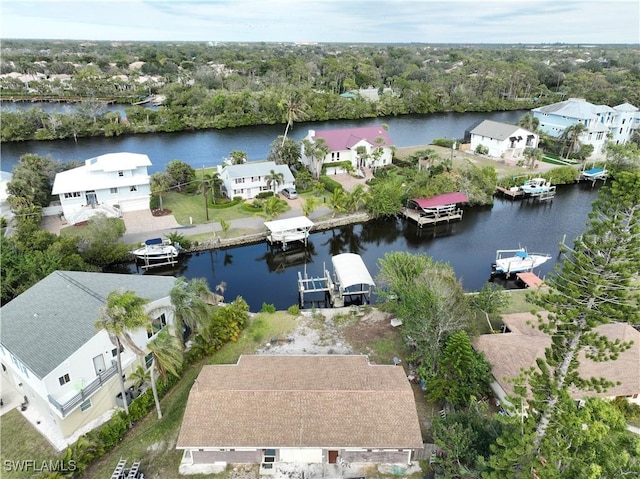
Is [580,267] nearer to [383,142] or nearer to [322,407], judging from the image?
[322,407]

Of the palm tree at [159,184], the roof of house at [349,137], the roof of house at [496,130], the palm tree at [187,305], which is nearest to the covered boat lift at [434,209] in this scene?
the roof of house at [349,137]

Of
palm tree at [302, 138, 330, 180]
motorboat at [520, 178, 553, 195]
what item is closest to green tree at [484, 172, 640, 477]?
palm tree at [302, 138, 330, 180]

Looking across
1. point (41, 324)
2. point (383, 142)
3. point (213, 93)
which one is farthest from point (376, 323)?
point (213, 93)

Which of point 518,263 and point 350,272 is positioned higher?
point 350,272

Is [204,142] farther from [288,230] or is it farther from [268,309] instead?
[268,309]

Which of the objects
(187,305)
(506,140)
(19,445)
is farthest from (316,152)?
(19,445)

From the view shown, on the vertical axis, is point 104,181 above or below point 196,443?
above

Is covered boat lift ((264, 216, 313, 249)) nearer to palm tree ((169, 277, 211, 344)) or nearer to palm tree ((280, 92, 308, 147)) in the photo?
palm tree ((169, 277, 211, 344))
